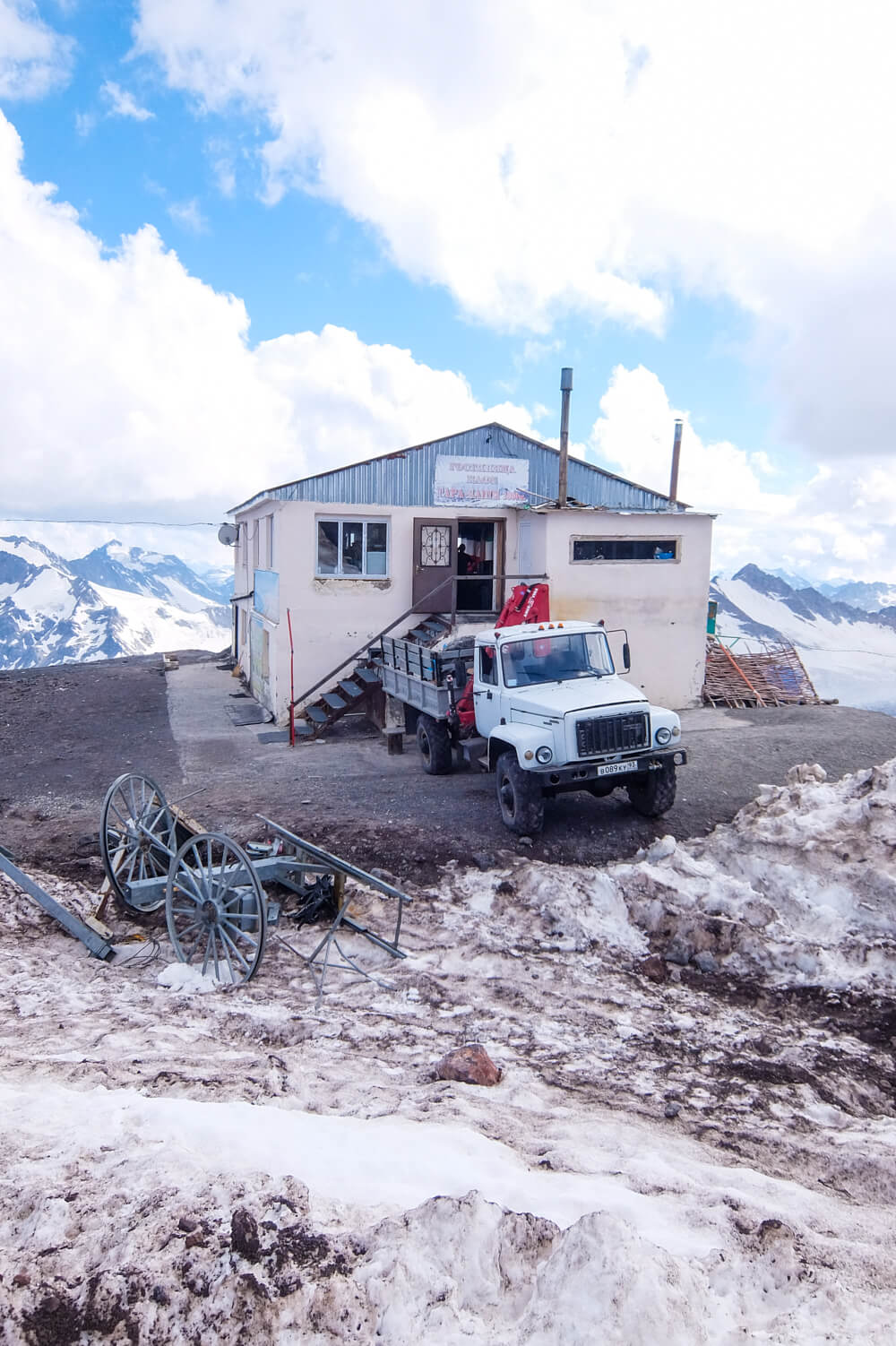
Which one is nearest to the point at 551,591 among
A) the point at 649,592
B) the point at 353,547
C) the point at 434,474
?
the point at 649,592

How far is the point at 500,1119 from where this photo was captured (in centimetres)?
470

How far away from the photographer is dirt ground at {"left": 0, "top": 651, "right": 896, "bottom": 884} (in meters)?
10.0

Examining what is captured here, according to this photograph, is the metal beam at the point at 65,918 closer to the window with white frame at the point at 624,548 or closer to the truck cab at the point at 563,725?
the truck cab at the point at 563,725

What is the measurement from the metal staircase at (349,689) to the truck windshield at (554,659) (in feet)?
18.0

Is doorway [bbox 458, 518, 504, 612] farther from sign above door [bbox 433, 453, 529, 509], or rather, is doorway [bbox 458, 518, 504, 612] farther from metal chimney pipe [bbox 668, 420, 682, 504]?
metal chimney pipe [bbox 668, 420, 682, 504]

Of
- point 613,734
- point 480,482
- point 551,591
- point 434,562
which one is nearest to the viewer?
point 613,734

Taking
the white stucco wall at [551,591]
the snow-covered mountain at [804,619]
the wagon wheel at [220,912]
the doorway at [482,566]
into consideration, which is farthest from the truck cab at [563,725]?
the snow-covered mountain at [804,619]

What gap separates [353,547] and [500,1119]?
14236 mm

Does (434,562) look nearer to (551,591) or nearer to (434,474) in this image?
(434,474)

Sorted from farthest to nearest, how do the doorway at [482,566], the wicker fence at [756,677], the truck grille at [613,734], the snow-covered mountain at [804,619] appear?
the snow-covered mountain at [804,619] → the wicker fence at [756,677] → the doorway at [482,566] → the truck grille at [613,734]

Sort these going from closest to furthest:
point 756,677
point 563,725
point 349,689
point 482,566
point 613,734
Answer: point 563,725 < point 613,734 < point 349,689 < point 482,566 < point 756,677

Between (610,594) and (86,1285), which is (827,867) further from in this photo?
(610,594)

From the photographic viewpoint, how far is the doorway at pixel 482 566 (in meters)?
19.1

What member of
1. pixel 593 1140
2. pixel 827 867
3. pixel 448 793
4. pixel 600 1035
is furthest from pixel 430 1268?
pixel 448 793
